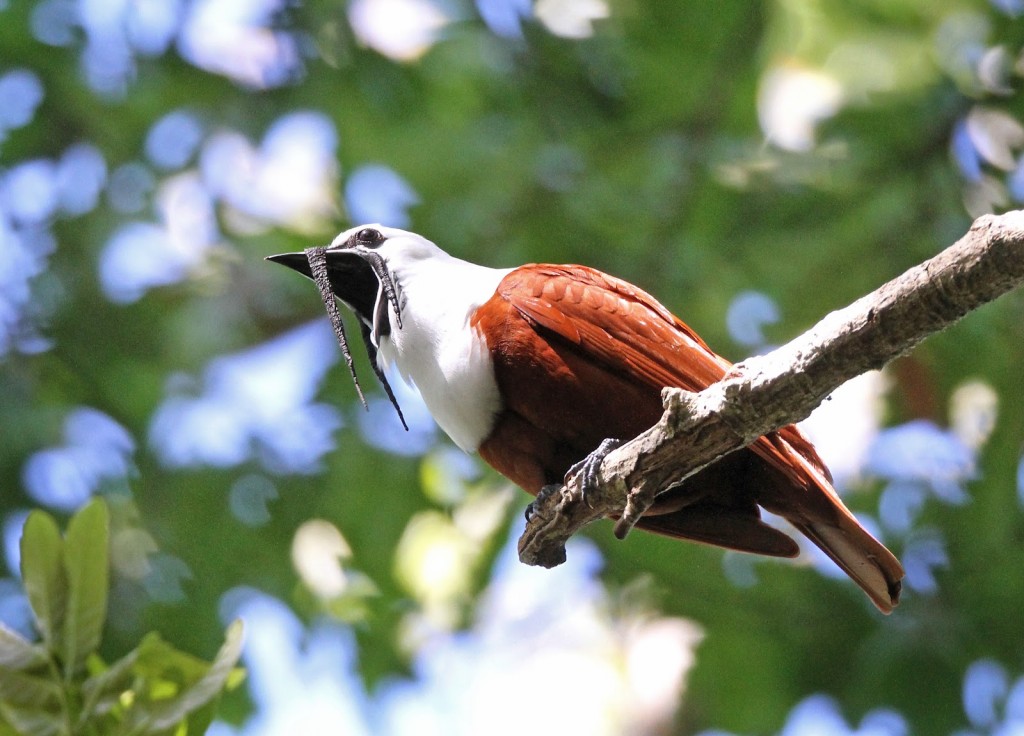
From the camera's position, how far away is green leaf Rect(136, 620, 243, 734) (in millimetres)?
2510

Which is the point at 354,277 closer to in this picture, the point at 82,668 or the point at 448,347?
the point at 448,347

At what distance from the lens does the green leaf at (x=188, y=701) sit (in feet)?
8.23

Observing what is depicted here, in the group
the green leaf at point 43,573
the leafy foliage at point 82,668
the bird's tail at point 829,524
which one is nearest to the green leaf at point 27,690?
the leafy foliage at point 82,668

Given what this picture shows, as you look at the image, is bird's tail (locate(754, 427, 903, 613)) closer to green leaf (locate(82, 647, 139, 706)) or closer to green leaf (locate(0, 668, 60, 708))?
green leaf (locate(82, 647, 139, 706))

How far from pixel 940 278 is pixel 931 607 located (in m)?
4.31

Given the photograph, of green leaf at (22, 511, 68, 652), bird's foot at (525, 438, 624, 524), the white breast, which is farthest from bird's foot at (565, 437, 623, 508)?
green leaf at (22, 511, 68, 652)

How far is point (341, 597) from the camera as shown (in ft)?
20.2

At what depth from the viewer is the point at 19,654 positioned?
254cm

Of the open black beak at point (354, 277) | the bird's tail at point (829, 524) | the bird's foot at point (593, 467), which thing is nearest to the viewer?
the bird's foot at point (593, 467)

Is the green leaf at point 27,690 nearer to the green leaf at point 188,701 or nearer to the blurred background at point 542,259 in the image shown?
the green leaf at point 188,701

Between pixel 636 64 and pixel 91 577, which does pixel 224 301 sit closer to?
pixel 636 64

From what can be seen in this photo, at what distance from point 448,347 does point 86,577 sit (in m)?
1.07

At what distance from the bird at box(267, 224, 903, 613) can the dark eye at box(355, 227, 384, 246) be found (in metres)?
0.42

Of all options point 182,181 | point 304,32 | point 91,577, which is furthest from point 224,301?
point 91,577
